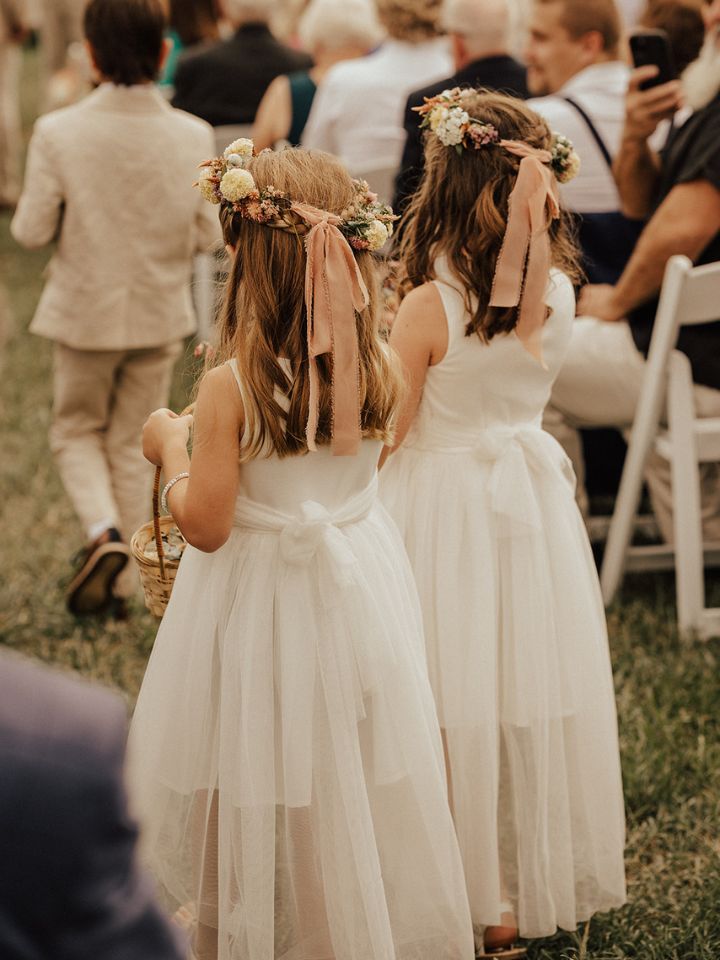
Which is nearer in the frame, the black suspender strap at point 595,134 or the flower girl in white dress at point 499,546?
the flower girl in white dress at point 499,546

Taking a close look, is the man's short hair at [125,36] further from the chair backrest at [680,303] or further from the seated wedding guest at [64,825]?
the seated wedding guest at [64,825]

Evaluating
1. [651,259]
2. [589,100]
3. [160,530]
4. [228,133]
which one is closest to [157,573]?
[160,530]

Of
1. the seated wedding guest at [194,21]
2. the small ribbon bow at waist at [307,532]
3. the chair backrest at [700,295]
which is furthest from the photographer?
the seated wedding guest at [194,21]

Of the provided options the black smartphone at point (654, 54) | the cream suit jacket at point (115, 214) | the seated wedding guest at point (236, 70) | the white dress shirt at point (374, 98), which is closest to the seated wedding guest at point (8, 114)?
the seated wedding guest at point (236, 70)

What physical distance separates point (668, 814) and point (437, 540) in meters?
1.13

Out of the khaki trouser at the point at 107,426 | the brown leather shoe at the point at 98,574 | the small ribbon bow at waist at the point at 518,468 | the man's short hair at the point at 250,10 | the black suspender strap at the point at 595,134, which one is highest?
the man's short hair at the point at 250,10

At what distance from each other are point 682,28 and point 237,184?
3.36 meters

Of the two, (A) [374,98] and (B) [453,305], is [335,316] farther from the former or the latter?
(A) [374,98]

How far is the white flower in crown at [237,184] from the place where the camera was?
7.07ft

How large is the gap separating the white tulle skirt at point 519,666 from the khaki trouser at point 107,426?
6.23 ft

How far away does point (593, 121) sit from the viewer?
4.62 m

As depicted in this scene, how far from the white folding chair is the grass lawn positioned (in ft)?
0.69

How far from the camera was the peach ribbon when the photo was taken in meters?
2.49

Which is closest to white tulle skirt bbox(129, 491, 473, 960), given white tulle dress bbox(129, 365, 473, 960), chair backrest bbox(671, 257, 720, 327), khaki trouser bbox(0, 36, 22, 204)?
white tulle dress bbox(129, 365, 473, 960)
